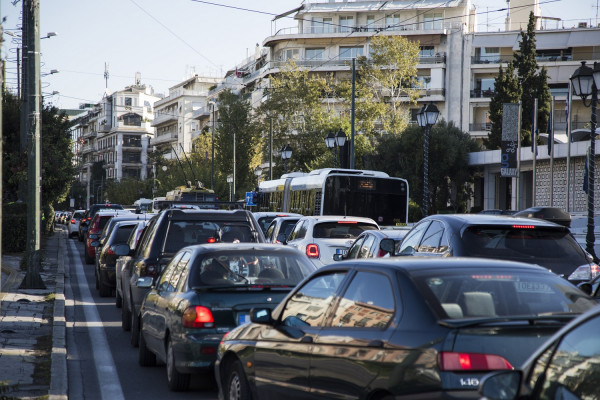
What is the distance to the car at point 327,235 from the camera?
1838cm

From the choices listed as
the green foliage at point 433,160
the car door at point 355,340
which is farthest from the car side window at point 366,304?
the green foliage at point 433,160

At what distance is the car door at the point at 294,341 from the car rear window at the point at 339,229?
12.1 meters

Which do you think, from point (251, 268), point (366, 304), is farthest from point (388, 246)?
point (366, 304)

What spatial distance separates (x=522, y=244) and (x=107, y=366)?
5.03 metres

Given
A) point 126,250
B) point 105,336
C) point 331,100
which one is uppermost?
point 331,100

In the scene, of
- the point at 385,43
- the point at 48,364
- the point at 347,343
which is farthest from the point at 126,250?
the point at 385,43

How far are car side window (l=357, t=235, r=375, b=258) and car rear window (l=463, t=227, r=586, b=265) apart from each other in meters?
4.70

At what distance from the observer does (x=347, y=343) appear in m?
5.39

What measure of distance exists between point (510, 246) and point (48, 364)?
545cm

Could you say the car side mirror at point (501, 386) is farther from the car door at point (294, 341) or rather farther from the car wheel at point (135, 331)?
the car wheel at point (135, 331)

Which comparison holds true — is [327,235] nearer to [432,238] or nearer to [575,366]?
[432,238]

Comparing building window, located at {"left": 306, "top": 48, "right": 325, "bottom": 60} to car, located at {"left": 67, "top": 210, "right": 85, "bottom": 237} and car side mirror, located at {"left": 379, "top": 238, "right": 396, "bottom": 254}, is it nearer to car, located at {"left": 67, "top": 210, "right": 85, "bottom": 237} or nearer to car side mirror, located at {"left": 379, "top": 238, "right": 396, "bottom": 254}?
car, located at {"left": 67, "top": 210, "right": 85, "bottom": 237}

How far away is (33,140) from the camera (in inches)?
752

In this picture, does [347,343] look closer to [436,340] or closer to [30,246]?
[436,340]
